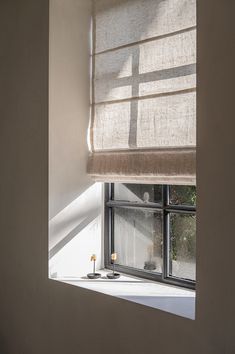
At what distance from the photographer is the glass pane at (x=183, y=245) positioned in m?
2.07

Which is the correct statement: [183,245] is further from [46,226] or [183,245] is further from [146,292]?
[46,226]

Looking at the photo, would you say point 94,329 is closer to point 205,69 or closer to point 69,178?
point 69,178

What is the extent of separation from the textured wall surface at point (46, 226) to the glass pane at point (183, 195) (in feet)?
1.42

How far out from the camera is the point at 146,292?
206 centimetres

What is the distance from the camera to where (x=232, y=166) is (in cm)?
154

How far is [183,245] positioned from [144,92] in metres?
0.76

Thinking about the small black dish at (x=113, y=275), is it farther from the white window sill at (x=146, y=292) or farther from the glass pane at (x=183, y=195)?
the glass pane at (x=183, y=195)

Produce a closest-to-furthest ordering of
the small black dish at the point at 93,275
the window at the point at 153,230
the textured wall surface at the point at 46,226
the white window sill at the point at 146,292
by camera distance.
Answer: the textured wall surface at the point at 46,226 < the white window sill at the point at 146,292 < the window at the point at 153,230 < the small black dish at the point at 93,275

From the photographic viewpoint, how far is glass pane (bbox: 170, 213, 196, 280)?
207cm

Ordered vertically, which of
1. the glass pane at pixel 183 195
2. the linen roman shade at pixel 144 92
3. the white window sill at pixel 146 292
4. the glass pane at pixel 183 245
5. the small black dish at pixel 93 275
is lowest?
the white window sill at pixel 146 292

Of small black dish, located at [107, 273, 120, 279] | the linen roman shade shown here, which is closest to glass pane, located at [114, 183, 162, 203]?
the linen roman shade

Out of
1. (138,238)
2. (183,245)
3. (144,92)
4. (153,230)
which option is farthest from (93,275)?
(144,92)

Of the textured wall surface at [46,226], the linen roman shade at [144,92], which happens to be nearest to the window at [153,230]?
the linen roman shade at [144,92]

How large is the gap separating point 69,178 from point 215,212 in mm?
1023
